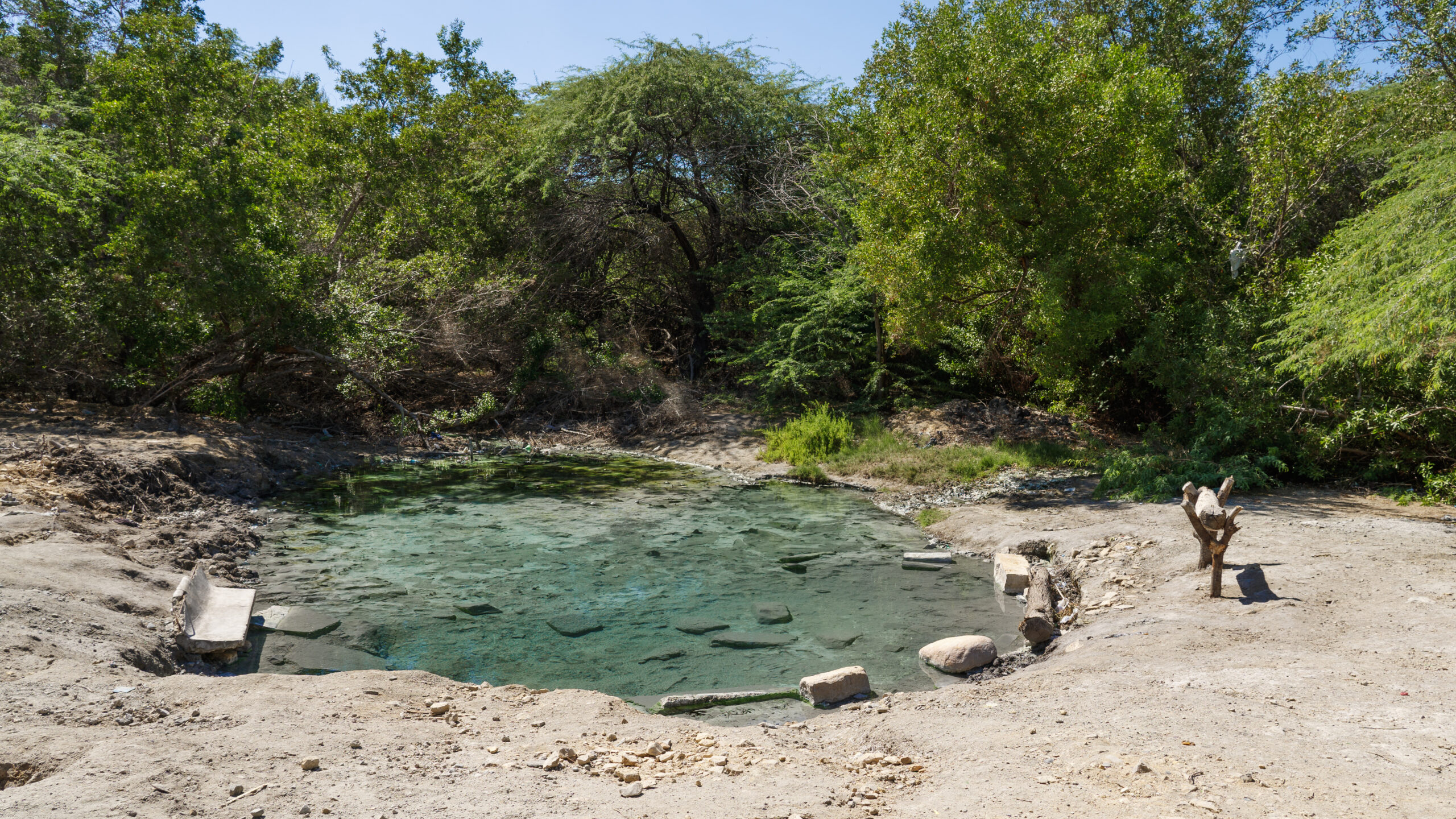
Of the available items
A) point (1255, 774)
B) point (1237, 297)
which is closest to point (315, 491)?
point (1255, 774)

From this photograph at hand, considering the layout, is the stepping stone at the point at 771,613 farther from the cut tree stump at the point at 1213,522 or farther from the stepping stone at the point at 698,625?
the cut tree stump at the point at 1213,522

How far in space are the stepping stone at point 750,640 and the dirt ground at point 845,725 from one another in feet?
4.86

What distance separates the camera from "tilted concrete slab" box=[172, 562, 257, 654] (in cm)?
602

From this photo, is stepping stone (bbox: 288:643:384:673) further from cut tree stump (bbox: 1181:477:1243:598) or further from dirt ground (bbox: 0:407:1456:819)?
cut tree stump (bbox: 1181:477:1243:598)

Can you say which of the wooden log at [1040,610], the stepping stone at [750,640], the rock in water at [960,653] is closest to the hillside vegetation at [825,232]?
the wooden log at [1040,610]

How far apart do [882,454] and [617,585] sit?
758 centimetres

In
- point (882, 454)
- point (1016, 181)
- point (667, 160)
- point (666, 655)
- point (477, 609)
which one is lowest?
point (666, 655)

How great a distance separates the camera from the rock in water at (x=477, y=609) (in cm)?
747

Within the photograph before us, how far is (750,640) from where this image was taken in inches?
271

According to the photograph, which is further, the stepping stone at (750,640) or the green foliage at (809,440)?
the green foliage at (809,440)

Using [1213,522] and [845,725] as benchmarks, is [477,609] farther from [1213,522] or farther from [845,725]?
[1213,522]

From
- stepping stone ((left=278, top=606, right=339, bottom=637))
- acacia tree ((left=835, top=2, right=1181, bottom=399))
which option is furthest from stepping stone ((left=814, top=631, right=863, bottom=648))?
acacia tree ((left=835, top=2, right=1181, bottom=399))

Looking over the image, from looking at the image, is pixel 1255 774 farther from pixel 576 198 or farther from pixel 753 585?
pixel 576 198

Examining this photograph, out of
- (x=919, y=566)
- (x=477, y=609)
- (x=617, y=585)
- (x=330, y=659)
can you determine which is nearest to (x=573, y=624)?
(x=477, y=609)
